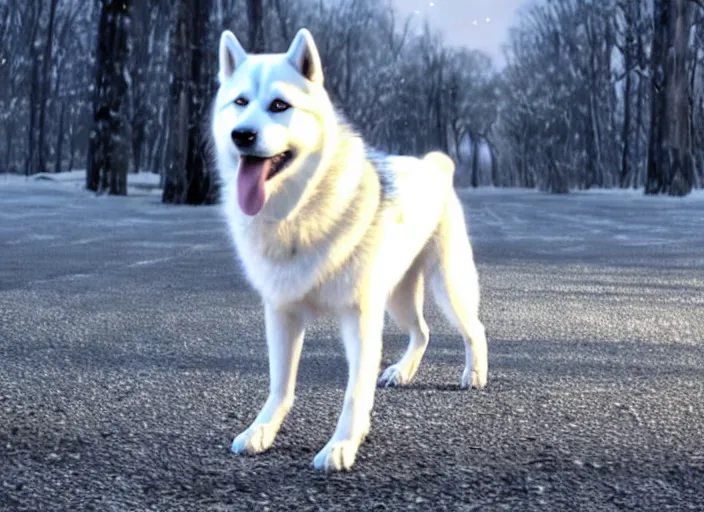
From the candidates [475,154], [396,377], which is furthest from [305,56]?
[475,154]

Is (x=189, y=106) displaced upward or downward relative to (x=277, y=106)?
upward

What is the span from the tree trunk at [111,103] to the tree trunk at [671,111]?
606 inches

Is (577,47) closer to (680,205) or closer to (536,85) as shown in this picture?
(536,85)

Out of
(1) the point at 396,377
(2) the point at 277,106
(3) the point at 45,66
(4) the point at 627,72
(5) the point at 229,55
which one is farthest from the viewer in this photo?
(4) the point at 627,72

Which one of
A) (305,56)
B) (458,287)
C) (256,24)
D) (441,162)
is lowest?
(458,287)

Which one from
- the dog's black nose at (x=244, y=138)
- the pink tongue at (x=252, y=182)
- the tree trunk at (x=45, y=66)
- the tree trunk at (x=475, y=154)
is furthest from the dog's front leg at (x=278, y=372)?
the tree trunk at (x=475, y=154)

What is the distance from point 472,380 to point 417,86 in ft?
193

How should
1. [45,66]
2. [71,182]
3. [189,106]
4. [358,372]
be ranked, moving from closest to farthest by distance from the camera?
[358,372], [189,106], [71,182], [45,66]

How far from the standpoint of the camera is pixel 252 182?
304cm

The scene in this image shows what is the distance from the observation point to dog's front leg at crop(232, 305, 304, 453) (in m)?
3.26

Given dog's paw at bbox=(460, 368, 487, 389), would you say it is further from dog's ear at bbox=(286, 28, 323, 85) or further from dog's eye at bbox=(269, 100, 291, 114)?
dog's eye at bbox=(269, 100, 291, 114)

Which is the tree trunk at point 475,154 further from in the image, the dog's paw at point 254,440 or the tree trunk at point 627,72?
the dog's paw at point 254,440

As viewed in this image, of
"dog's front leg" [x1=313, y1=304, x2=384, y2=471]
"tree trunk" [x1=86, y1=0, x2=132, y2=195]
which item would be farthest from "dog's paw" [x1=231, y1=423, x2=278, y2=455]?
"tree trunk" [x1=86, y1=0, x2=132, y2=195]

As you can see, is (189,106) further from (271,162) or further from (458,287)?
(271,162)
